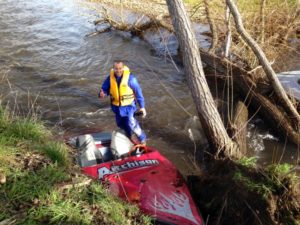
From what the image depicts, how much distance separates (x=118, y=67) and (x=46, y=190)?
3.16 meters

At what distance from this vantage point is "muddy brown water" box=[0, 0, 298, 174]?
305 inches

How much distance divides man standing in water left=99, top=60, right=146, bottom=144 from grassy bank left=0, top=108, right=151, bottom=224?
221 cm

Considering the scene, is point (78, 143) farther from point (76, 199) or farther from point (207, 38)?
point (207, 38)

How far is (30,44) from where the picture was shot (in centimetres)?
1212

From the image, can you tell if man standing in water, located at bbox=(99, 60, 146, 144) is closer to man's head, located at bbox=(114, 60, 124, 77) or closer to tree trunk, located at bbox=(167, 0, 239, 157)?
man's head, located at bbox=(114, 60, 124, 77)

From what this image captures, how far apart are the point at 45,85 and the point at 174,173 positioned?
5510mm

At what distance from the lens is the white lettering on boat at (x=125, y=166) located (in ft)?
17.0

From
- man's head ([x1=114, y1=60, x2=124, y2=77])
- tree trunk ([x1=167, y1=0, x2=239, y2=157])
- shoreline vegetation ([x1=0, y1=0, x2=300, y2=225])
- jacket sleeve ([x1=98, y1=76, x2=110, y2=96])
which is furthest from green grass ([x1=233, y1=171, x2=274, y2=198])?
jacket sleeve ([x1=98, y1=76, x2=110, y2=96])

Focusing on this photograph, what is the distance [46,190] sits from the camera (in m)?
3.64

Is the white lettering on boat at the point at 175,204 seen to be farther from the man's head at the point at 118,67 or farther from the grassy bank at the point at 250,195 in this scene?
the man's head at the point at 118,67

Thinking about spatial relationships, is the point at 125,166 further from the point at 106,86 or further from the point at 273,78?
the point at 273,78

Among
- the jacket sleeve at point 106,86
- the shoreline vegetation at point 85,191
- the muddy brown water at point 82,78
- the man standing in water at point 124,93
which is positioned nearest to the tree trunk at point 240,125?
the muddy brown water at point 82,78

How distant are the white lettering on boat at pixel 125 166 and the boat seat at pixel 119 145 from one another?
12.5 inches

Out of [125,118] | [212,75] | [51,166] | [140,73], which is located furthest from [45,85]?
[51,166]
